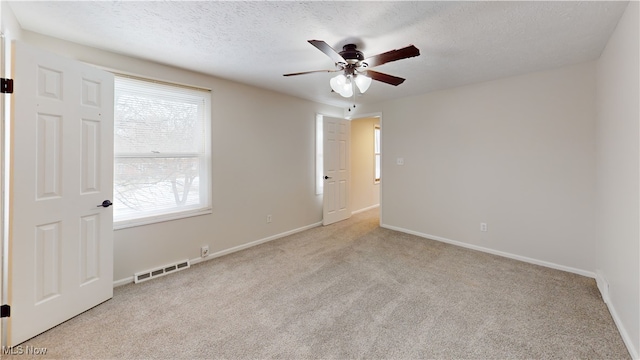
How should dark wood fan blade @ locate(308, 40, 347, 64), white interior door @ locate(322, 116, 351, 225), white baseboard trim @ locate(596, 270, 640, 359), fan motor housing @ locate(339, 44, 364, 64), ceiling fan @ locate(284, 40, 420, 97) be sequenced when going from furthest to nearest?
white interior door @ locate(322, 116, 351, 225), fan motor housing @ locate(339, 44, 364, 64), ceiling fan @ locate(284, 40, 420, 97), dark wood fan blade @ locate(308, 40, 347, 64), white baseboard trim @ locate(596, 270, 640, 359)

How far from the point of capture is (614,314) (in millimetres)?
1931

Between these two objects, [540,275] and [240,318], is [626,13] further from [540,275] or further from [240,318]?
[240,318]

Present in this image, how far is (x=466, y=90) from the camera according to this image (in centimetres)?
347

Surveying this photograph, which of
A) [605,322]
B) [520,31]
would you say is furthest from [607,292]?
[520,31]

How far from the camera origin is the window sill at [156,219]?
248 cm

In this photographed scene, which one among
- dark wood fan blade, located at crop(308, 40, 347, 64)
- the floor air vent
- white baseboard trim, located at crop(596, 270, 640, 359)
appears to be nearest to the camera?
white baseboard trim, located at crop(596, 270, 640, 359)

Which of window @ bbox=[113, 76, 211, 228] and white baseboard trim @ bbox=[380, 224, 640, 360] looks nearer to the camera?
white baseboard trim @ bbox=[380, 224, 640, 360]

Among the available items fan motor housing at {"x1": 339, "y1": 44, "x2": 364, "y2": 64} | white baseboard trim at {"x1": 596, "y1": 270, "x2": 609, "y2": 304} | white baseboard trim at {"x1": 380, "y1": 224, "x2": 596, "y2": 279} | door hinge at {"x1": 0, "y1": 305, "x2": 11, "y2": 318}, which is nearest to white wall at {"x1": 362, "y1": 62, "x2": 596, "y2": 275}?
white baseboard trim at {"x1": 380, "y1": 224, "x2": 596, "y2": 279}

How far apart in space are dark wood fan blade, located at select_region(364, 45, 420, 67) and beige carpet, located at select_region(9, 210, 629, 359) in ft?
6.68

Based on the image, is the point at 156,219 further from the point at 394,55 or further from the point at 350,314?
the point at 394,55

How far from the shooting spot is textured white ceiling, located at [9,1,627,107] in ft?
5.62

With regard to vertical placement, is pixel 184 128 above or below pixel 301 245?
above

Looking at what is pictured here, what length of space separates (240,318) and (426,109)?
147 inches
